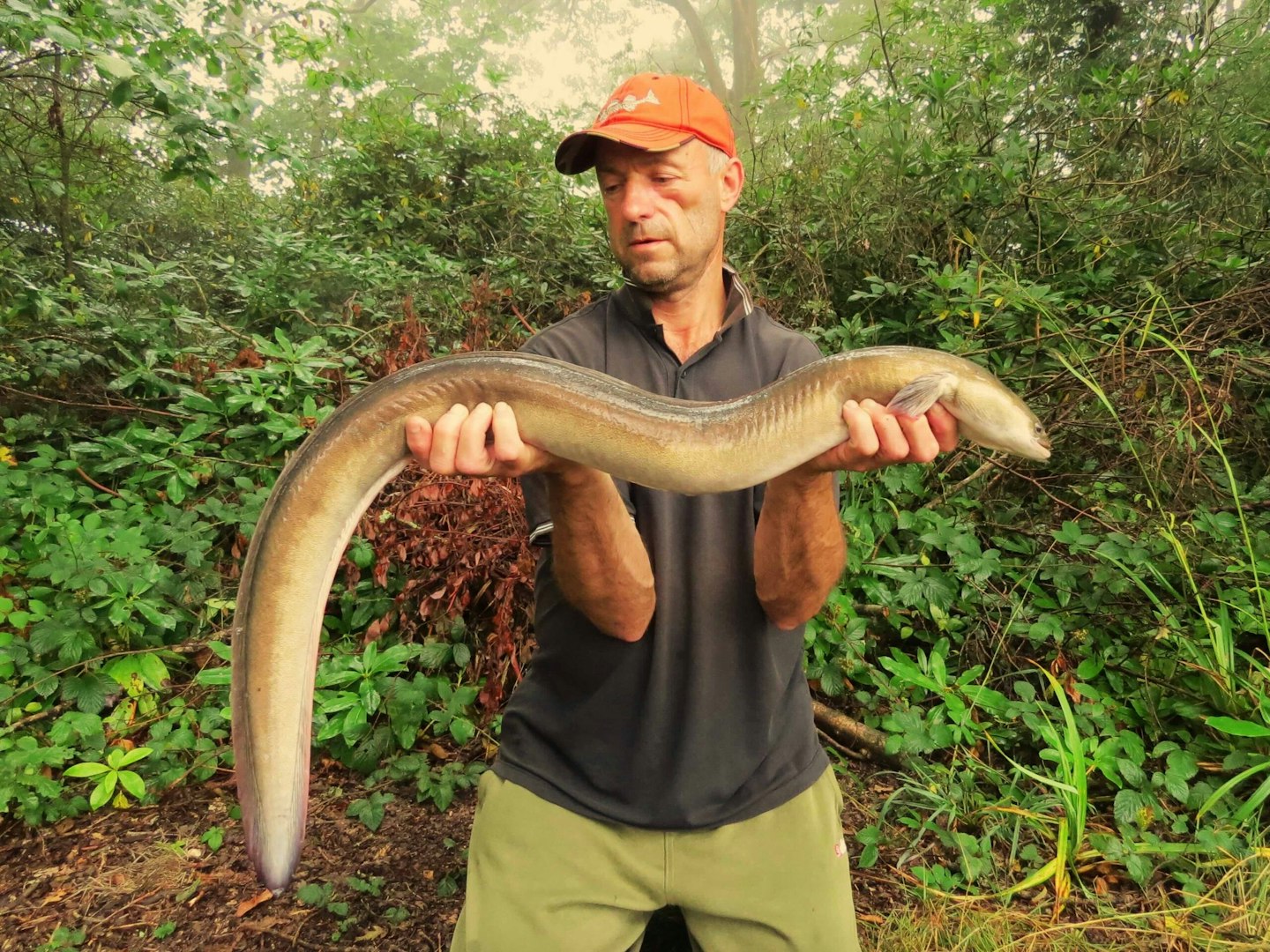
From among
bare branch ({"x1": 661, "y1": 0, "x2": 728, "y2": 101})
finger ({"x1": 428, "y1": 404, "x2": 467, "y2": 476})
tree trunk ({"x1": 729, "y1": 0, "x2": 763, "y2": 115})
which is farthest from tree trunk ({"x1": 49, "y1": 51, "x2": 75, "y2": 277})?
bare branch ({"x1": 661, "y1": 0, "x2": 728, "y2": 101})

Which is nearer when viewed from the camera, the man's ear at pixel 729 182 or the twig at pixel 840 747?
the man's ear at pixel 729 182

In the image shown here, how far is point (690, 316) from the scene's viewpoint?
69.9 inches

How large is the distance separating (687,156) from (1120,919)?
2.42 m

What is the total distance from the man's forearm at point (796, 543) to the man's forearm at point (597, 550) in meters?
0.29

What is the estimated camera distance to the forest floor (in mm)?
1766

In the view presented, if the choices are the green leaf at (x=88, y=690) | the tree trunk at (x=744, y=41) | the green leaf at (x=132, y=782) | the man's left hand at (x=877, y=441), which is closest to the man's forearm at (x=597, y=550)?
the man's left hand at (x=877, y=441)

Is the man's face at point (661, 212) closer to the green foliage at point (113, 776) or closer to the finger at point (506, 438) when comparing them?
the finger at point (506, 438)

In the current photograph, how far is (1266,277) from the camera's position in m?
3.09

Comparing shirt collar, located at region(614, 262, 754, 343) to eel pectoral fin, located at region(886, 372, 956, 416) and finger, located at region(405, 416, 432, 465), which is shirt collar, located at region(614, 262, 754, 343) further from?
finger, located at region(405, 416, 432, 465)

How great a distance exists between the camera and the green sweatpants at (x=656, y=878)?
58.2 inches

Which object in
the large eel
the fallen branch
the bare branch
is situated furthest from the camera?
the bare branch

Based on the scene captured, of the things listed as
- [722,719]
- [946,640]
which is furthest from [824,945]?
[946,640]

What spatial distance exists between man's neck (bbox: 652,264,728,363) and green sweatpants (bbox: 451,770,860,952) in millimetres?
1212

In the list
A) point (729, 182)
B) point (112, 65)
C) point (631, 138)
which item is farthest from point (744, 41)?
point (631, 138)
